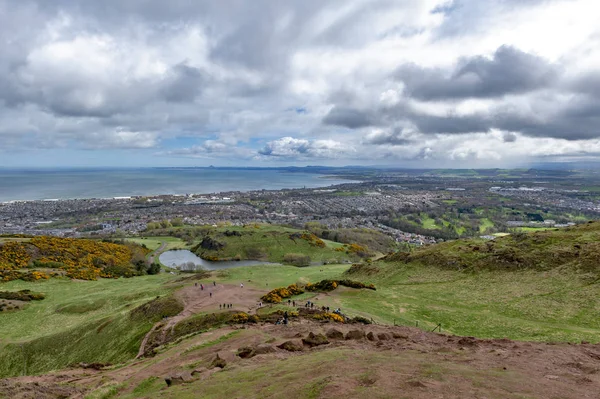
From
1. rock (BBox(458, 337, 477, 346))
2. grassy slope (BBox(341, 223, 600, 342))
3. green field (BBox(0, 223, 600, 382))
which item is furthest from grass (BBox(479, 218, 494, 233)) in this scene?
rock (BBox(458, 337, 477, 346))

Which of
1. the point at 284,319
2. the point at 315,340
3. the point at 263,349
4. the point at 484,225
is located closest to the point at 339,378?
the point at 315,340

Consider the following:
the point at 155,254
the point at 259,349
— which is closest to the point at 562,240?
the point at 259,349

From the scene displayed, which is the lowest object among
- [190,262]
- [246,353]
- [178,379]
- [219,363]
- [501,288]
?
[190,262]

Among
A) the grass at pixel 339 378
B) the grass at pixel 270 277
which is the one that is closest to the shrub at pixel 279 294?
the grass at pixel 270 277

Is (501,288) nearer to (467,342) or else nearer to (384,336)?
(467,342)

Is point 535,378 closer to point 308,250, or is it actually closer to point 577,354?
point 577,354

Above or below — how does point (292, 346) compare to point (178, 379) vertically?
below
